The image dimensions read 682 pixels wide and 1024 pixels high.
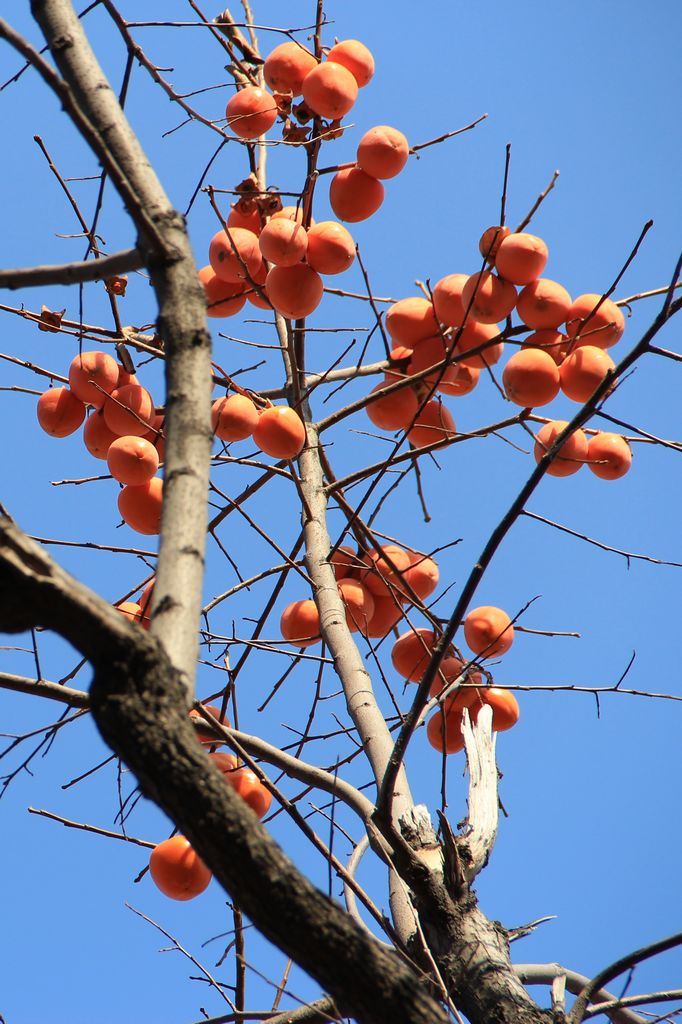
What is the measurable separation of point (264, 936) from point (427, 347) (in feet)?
7.78

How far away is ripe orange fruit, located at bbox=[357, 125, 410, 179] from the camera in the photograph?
9.76ft

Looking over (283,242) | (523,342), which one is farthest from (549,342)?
(283,242)

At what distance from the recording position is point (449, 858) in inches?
79.3

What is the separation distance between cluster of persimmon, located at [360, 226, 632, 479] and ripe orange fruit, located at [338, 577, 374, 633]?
55cm

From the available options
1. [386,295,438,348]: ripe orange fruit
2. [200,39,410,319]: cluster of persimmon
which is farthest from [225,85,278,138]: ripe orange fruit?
[386,295,438,348]: ripe orange fruit

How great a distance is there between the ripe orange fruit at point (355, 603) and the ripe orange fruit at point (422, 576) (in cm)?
19

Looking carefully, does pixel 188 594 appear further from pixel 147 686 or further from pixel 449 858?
pixel 449 858

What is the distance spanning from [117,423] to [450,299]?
1.14m

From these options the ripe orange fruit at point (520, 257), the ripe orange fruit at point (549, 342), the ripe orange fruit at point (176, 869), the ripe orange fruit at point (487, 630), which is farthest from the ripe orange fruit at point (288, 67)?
the ripe orange fruit at point (176, 869)

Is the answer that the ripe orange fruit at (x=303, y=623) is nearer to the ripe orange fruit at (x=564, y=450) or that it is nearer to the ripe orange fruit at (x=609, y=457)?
the ripe orange fruit at (x=564, y=450)

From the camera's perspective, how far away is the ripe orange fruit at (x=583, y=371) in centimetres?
279

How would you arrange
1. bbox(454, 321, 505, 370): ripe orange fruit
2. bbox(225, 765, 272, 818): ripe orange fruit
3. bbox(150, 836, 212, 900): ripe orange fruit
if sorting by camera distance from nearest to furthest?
bbox(150, 836, 212, 900): ripe orange fruit → bbox(225, 765, 272, 818): ripe orange fruit → bbox(454, 321, 505, 370): ripe orange fruit

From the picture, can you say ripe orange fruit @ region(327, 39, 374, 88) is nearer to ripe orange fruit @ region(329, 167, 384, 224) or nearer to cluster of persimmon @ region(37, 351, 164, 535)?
ripe orange fruit @ region(329, 167, 384, 224)

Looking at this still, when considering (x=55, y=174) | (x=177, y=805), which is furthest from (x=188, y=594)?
(x=55, y=174)
